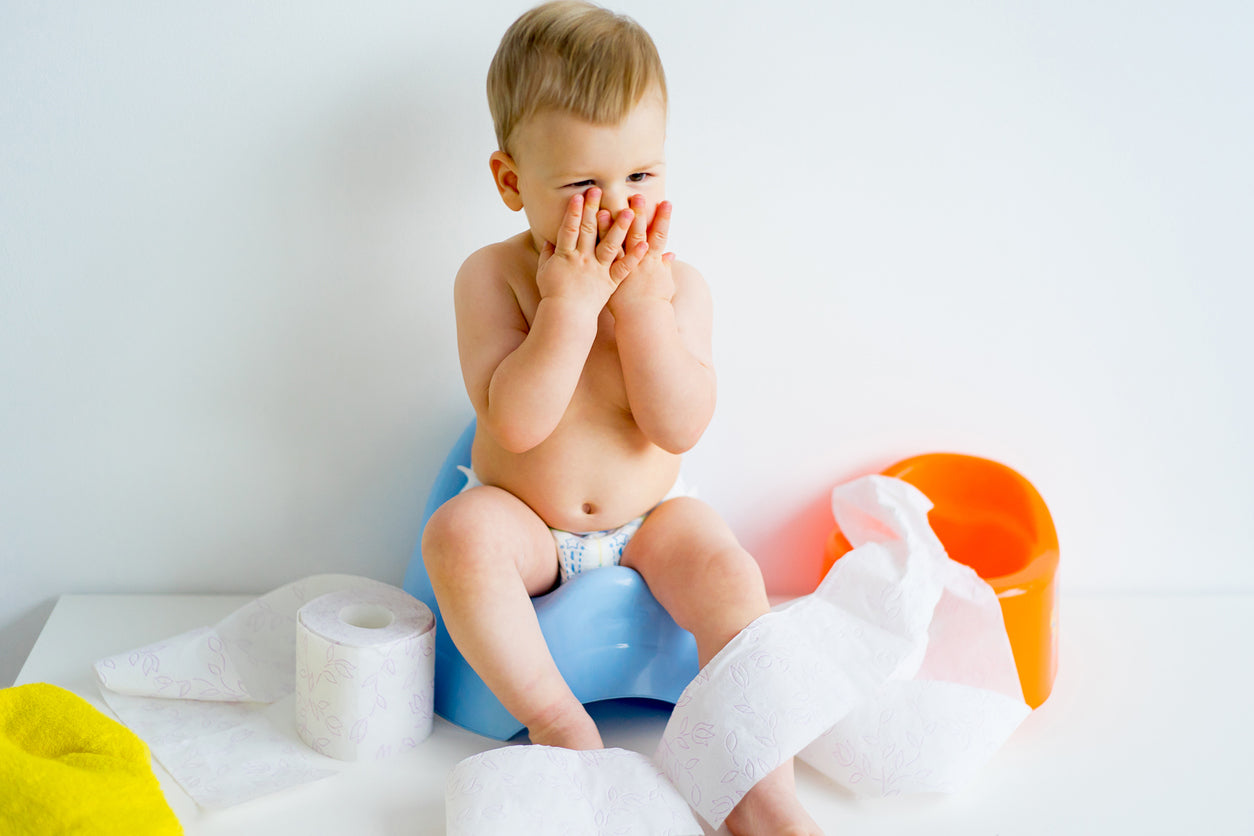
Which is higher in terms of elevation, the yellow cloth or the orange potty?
the orange potty

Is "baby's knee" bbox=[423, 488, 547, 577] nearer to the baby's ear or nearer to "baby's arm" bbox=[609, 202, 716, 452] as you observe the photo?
"baby's arm" bbox=[609, 202, 716, 452]

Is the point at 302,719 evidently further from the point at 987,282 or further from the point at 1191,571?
the point at 1191,571

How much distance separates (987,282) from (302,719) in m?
0.94

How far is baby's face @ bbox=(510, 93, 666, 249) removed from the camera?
954 mm

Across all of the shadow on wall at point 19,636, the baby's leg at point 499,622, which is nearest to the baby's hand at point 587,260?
the baby's leg at point 499,622

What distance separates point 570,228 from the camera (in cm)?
98

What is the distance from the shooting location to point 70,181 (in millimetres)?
1146

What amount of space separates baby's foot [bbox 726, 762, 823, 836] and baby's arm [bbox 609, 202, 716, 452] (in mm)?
346

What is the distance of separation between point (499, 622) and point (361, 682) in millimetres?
145

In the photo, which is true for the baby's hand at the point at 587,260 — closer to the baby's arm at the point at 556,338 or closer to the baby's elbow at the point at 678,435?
the baby's arm at the point at 556,338

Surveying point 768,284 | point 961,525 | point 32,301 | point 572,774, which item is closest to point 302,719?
point 572,774

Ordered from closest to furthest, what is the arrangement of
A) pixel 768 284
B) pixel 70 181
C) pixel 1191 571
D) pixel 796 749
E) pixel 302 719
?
pixel 796 749 → pixel 302 719 → pixel 70 181 → pixel 768 284 → pixel 1191 571

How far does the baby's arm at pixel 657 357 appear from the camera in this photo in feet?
3.36

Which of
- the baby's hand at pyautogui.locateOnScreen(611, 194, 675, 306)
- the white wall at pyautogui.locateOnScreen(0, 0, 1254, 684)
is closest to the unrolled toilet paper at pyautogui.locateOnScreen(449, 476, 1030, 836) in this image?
the white wall at pyautogui.locateOnScreen(0, 0, 1254, 684)
